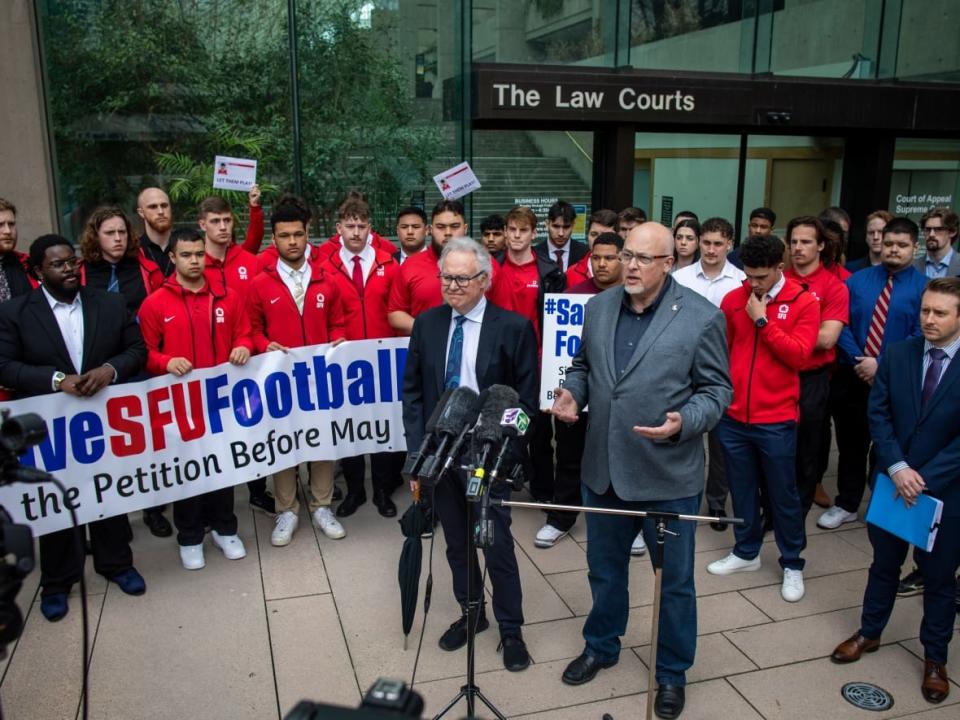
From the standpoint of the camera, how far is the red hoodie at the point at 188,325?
523cm

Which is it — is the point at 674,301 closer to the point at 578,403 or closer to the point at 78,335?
the point at 578,403

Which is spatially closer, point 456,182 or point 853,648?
point 853,648

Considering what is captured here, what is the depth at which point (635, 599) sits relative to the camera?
195 inches

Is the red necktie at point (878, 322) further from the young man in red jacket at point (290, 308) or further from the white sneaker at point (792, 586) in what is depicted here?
the young man in red jacket at point (290, 308)

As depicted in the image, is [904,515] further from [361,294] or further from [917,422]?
[361,294]

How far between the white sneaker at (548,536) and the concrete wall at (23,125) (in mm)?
5959

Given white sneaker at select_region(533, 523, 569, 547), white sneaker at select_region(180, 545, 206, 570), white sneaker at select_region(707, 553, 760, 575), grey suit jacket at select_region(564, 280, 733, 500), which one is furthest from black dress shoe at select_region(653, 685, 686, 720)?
white sneaker at select_region(180, 545, 206, 570)

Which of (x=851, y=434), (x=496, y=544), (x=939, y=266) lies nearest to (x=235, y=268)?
(x=496, y=544)

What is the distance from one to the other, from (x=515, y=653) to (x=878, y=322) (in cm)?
352

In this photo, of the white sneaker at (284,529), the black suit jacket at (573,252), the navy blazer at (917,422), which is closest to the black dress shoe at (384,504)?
the white sneaker at (284,529)

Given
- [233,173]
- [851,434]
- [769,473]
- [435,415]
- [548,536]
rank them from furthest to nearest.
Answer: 1. [233,173]
2. [851,434]
3. [548,536]
4. [769,473]
5. [435,415]

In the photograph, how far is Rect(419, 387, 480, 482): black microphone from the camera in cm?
304

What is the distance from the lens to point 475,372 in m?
4.23

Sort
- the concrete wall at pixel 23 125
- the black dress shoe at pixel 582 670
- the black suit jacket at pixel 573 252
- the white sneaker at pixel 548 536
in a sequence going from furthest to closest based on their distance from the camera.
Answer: the concrete wall at pixel 23 125 < the black suit jacket at pixel 573 252 < the white sneaker at pixel 548 536 < the black dress shoe at pixel 582 670
